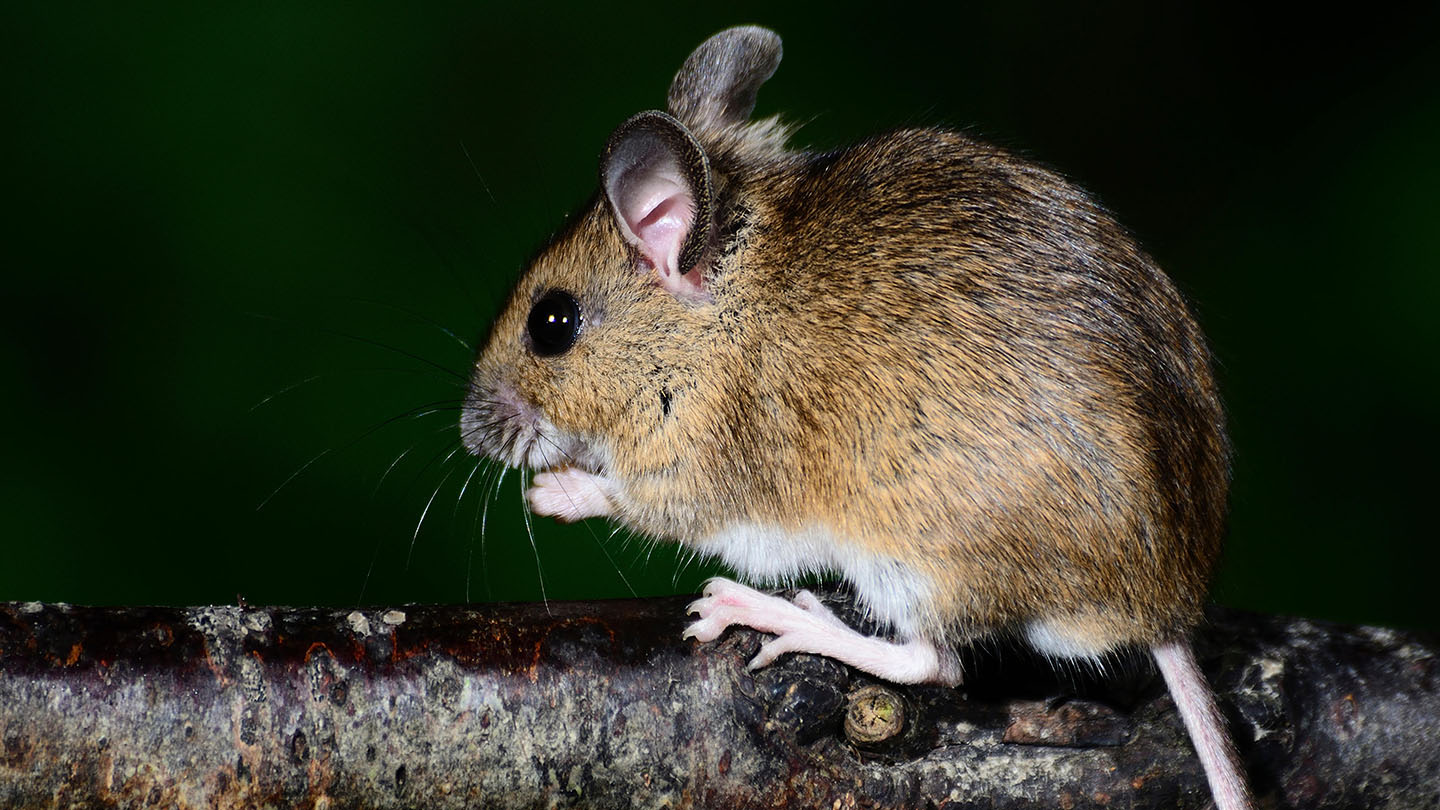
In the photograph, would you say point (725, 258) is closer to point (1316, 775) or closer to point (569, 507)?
point (569, 507)

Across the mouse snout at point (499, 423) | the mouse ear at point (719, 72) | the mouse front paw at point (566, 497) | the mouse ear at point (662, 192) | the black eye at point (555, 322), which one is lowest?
the mouse front paw at point (566, 497)

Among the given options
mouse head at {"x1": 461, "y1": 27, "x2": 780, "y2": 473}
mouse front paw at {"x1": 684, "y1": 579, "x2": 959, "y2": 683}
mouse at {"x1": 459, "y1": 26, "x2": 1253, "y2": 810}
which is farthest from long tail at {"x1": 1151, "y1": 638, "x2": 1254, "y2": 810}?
mouse head at {"x1": 461, "y1": 27, "x2": 780, "y2": 473}

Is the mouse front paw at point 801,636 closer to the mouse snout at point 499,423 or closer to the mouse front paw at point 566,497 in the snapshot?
the mouse front paw at point 566,497

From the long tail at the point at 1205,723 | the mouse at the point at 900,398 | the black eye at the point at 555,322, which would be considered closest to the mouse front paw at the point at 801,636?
the mouse at the point at 900,398

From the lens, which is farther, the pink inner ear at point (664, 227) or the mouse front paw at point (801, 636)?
the pink inner ear at point (664, 227)

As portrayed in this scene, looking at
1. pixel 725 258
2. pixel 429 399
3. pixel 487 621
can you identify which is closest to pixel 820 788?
pixel 487 621

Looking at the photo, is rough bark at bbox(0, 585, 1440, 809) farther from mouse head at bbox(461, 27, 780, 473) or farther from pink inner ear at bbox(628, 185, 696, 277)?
pink inner ear at bbox(628, 185, 696, 277)

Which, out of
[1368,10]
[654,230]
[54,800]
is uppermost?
[1368,10]

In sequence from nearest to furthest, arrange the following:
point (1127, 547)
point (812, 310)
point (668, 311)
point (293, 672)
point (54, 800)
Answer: point (54, 800) < point (293, 672) < point (1127, 547) < point (812, 310) < point (668, 311)
